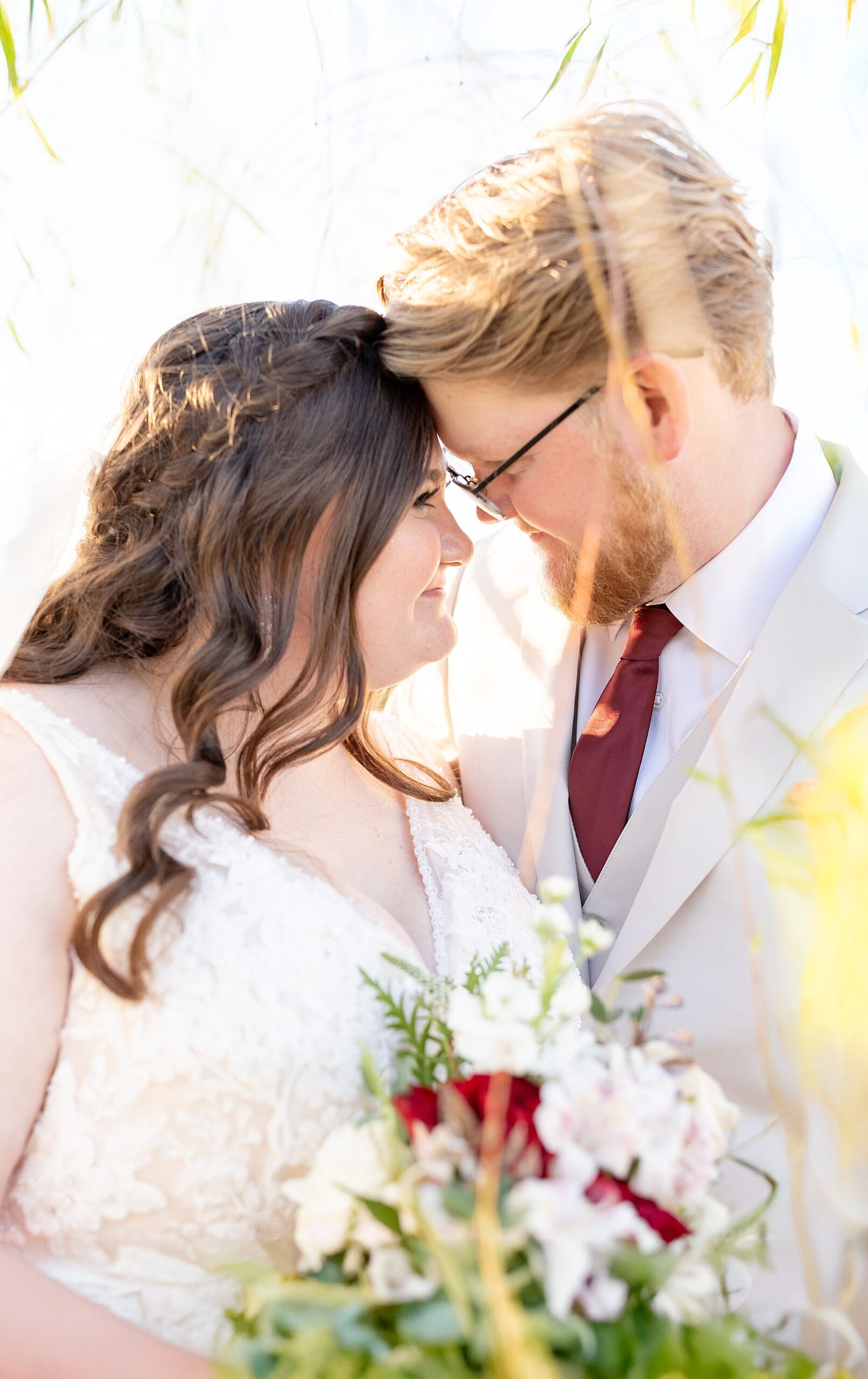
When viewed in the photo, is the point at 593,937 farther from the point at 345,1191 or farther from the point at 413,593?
the point at 413,593

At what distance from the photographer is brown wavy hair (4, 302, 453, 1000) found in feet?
6.23

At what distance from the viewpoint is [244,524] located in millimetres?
1903

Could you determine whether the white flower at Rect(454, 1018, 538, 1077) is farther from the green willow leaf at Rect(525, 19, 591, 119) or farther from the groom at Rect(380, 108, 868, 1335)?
the green willow leaf at Rect(525, 19, 591, 119)

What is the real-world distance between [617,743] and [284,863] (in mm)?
916

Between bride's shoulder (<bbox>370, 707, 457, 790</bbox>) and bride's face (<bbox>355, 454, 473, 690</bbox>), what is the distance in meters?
0.37

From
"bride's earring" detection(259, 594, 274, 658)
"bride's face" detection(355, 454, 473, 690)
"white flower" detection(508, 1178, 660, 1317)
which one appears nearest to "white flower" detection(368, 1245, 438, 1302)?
"white flower" detection(508, 1178, 660, 1317)

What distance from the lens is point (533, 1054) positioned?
3.81 feet

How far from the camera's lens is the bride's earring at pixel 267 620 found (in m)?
1.94

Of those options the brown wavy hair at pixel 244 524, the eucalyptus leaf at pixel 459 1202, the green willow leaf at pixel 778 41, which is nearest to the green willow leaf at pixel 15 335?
the brown wavy hair at pixel 244 524

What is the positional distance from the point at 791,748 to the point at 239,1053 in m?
1.15

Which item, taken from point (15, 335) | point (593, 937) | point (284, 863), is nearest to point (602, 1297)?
point (593, 937)

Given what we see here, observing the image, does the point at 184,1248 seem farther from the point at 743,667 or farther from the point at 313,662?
the point at 743,667

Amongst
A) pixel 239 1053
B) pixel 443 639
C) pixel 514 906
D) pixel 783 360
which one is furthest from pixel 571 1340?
pixel 783 360

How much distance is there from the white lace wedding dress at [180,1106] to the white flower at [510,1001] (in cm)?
34
